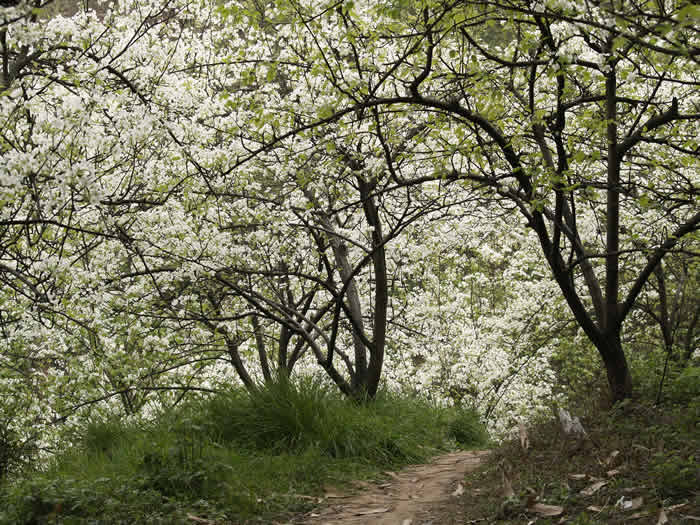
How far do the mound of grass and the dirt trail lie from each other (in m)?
0.27

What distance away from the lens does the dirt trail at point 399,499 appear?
15.1 ft

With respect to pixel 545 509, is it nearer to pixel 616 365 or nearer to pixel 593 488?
pixel 593 488

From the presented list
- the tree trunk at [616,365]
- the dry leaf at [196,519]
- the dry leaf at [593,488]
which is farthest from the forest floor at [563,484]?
the dry leaf at [196,519]

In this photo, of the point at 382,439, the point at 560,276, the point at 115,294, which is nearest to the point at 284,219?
the point at 115,294

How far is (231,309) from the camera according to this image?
10.5m

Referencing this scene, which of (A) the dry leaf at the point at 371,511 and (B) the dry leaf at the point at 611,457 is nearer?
(B) the dry leaf at the point at 611,457

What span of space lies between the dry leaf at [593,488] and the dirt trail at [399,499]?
3.49 ft

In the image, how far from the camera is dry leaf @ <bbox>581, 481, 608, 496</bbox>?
3.78 m

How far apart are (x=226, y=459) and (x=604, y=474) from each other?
282cm

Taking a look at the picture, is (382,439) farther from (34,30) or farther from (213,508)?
(34,30)

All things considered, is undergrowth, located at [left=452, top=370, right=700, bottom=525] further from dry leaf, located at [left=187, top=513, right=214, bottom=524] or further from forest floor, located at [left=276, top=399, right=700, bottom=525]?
dry leaf, located at [left=187, top=513, right=214, bottom=524]

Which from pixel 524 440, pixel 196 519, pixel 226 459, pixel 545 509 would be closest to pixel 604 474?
pixel 545 509

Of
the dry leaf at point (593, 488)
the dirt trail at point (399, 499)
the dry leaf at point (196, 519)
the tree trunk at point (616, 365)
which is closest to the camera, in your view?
the dry leaf at point (593, 488)

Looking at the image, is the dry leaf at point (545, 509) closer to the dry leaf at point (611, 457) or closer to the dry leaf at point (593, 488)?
the dry leaf at point (593, 488)
